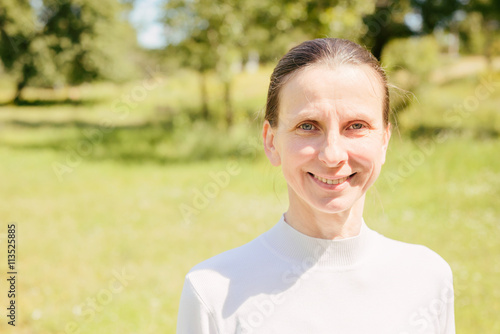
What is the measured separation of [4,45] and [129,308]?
65.2 ft

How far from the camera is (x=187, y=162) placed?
13.8m

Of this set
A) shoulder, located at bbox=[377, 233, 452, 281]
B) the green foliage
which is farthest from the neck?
the green foliage

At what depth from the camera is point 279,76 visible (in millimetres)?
1707

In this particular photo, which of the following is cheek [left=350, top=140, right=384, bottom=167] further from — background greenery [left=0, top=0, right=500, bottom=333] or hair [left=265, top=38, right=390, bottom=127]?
background greenery [left=0, top=0, right=500, bottom=333]

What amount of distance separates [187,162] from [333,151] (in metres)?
12.5

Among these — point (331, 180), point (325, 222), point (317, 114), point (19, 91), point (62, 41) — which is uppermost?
point (317, 114)

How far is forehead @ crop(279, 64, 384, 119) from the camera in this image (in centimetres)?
153

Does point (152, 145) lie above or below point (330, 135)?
below

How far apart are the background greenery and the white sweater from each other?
68cm

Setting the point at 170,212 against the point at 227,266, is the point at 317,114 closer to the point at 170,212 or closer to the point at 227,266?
the point at 227,266

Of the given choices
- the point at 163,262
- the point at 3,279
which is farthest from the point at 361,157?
the point at 3,279

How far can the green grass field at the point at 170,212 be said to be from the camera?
19.0 ft

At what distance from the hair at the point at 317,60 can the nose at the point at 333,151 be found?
25cm

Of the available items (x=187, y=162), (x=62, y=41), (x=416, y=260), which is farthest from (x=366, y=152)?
(x=62, y=41)
